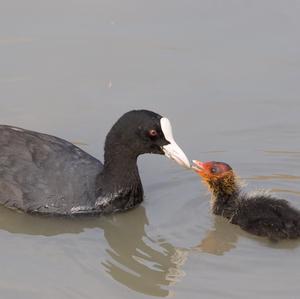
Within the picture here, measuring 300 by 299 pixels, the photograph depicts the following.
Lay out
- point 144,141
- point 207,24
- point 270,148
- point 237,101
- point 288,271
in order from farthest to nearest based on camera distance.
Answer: point 207,24 < point 237,101 < point 270,148 < point 144,141 < point 288,271

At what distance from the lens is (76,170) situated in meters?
7.19

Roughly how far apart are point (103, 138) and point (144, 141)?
95cm

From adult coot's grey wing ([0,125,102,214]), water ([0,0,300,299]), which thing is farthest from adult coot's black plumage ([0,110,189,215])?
water ([0,0,300,299])

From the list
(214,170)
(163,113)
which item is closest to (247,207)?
(214,170)

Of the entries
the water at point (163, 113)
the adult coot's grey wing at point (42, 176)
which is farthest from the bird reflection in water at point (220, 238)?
the adult coot's grey wing at point (42, 176)

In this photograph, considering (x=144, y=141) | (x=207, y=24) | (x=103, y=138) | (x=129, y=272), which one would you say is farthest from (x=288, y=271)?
(x=207, y=24)

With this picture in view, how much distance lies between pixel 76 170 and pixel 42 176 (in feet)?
0.85

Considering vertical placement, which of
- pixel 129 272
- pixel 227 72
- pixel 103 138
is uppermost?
pixel 227 72

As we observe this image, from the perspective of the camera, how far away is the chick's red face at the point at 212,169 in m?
6.93

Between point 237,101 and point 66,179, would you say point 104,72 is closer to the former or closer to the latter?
point 237,101

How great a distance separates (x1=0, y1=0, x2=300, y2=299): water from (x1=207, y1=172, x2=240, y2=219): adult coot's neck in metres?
0.11

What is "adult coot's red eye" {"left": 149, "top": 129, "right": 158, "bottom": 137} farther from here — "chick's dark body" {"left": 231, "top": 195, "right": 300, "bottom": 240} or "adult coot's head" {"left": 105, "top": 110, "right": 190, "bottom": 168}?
"chick's dark body" {"left": 231, "top": 195, "right": 300, "bottom": 240}

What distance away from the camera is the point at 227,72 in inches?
345

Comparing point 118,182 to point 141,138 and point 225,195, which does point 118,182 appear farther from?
point 225,195
